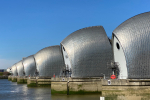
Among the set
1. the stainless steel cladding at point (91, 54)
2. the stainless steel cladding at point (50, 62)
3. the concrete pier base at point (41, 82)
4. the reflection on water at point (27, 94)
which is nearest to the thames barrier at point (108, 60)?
the stainless steel cladding at point (91, 54)

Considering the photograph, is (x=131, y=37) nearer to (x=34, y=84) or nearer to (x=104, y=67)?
(x=104, y=67)

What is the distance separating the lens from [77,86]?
38.7m

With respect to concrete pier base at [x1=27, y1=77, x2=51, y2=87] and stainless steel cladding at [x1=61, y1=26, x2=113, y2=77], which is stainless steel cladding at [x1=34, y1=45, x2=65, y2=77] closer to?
concrete pier base at [x1=27, y1=77, x2=51, y2=87]

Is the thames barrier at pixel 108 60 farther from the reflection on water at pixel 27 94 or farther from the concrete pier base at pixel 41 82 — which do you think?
the concrete pier base at pixel 41 82

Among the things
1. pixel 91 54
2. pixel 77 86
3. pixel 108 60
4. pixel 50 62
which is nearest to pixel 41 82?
pixel 50 62

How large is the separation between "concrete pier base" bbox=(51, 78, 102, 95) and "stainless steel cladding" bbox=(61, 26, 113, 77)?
291 cm

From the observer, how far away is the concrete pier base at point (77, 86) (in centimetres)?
3812

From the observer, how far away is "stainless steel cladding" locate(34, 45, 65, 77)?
2391 inches

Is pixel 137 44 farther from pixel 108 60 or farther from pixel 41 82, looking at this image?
pixel 41 82

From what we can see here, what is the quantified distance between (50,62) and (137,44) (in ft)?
110

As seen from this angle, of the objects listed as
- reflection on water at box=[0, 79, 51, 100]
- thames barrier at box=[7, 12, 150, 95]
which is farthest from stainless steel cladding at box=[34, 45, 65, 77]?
reflection on water at box=[0, 79, 51, 100]

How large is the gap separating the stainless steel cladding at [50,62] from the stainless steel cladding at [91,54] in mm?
16954

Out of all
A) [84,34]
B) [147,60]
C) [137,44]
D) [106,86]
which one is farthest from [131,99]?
[84,34]

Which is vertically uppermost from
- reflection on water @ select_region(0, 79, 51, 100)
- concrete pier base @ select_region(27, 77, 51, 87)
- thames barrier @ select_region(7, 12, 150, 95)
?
thames barrier @ select_region(7, 12, 150, 95)
